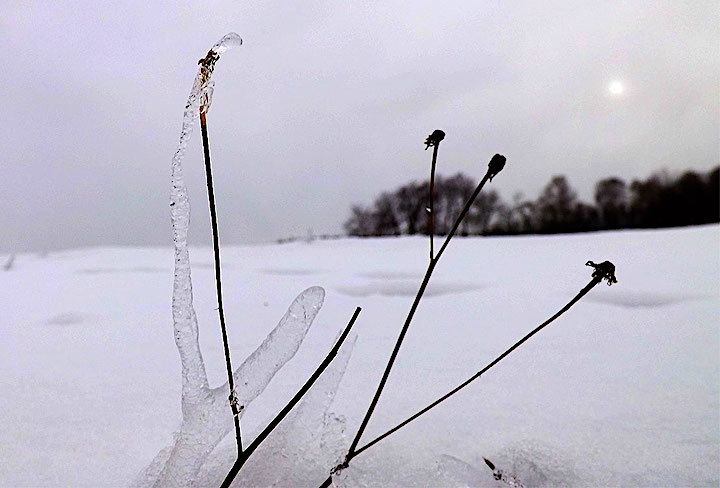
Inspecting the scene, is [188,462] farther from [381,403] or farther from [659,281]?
[659,281]

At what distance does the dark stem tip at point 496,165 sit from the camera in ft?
1.58

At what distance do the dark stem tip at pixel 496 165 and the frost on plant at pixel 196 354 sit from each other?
0.21 m

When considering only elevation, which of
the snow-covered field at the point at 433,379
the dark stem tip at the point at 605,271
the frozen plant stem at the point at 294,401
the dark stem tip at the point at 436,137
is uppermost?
the dark stem tip at the point at 436,137

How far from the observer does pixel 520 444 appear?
90 centimetres

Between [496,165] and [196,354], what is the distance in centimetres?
37

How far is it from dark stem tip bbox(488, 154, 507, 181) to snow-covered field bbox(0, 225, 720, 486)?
479 millimetres

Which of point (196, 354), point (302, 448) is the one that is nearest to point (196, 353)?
point (196, 354)

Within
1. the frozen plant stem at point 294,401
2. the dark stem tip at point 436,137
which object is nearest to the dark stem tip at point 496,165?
the dark stem tip at point 436,137

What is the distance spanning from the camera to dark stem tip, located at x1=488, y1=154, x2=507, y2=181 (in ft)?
1.58

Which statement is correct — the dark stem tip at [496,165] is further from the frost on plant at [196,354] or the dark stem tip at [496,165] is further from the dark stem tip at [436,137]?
the frost on plant at [196,354]

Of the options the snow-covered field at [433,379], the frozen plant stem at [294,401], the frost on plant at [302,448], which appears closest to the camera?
the frozen plant stem at [294,401]

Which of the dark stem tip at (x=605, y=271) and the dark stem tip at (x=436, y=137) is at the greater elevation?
the dark stem tip at (x=436, y=137)

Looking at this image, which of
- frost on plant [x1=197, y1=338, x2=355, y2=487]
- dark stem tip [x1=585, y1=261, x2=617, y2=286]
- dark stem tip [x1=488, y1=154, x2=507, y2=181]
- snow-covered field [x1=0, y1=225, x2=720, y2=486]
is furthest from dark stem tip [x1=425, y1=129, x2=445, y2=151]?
snow-covered field [x1=0, y1=225, x2=720, y2=486]

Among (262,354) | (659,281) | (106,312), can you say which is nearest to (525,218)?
(659,281)
